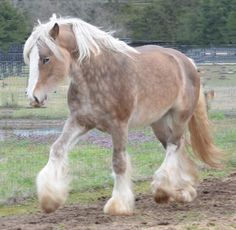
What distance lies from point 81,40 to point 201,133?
98.9 inches

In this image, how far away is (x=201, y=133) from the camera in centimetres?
915

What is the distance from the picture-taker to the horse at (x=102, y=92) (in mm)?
6965

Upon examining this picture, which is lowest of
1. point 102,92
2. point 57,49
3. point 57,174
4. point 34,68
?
point 57,174

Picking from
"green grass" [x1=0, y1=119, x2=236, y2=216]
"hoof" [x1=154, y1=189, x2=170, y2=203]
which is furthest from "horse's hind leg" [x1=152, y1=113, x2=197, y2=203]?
"green grass" [x1=0, y1=119, x2=236, y2=216]

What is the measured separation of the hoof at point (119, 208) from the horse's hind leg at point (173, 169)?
78 centimetres

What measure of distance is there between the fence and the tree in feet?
27.7

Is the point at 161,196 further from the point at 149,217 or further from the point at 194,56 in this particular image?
the point at 194,56

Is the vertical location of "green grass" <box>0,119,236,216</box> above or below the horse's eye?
below

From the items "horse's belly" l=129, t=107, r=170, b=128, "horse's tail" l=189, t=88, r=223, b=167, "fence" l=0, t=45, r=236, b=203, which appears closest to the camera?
"horse's belly" l=129, t=107, r=170, b=128

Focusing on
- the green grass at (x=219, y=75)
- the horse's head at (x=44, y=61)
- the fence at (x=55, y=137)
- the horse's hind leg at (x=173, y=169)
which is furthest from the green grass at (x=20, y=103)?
the horse's head at (x=44, y=61)

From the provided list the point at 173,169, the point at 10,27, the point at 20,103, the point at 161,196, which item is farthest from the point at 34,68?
the point at 10,27

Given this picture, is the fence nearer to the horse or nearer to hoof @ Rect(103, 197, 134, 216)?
the horse

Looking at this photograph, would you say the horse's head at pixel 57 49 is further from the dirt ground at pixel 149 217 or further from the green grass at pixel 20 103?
the green grass at pixel 20 103

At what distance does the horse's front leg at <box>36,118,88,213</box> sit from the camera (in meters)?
6.93
